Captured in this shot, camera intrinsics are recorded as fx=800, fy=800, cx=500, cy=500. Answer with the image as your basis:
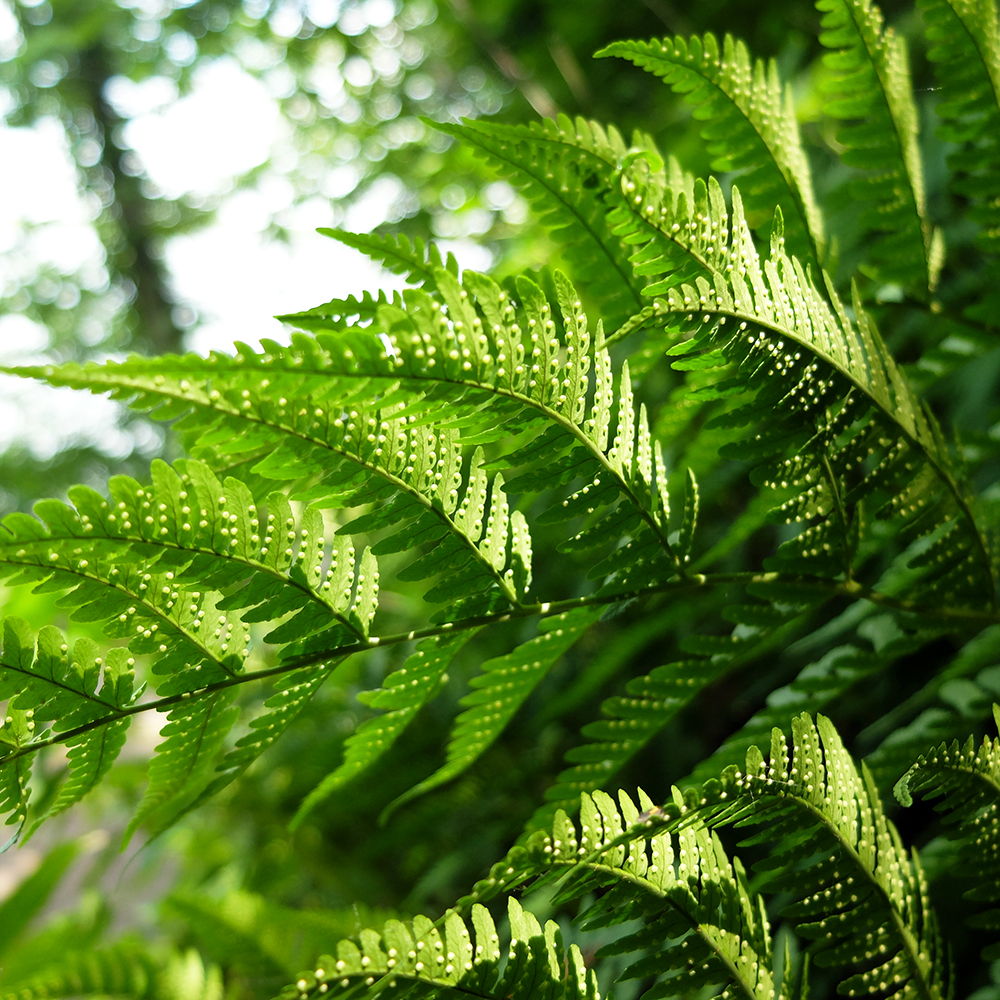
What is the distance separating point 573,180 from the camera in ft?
1.84

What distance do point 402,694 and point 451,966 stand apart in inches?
6.5

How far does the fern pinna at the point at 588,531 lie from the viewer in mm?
401

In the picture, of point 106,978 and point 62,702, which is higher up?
point 62,702

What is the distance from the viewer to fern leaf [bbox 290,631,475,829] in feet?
1.68

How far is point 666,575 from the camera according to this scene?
1.67 feet

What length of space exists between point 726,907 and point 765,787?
0.09m

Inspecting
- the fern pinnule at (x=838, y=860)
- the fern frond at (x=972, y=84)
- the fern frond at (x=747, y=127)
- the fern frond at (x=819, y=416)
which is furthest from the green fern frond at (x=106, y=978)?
the fern frond at (x=972, y=84)

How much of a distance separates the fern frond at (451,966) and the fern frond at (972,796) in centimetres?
20

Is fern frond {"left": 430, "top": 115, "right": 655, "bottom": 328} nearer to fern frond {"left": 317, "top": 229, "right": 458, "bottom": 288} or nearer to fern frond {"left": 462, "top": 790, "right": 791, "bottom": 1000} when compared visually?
fern frond {"left": 317, "top": 229, "right": 458, "bottom": 288}

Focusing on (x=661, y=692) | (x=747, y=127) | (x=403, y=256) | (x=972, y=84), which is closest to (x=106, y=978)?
(x=661, y=692)

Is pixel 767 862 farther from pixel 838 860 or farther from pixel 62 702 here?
pixel 62 702

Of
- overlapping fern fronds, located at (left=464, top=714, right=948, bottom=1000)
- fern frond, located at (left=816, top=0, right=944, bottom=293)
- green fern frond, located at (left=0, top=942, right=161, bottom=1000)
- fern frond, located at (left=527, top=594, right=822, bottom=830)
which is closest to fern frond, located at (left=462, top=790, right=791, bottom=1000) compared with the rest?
overlapping fern fronds, located at (left=464, top=714, right=948, bottom=1000)

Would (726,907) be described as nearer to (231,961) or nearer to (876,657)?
(876,657)

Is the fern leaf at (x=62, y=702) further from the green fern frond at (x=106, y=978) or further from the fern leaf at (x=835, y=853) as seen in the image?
the green fern frond at (x=106, y=978)
